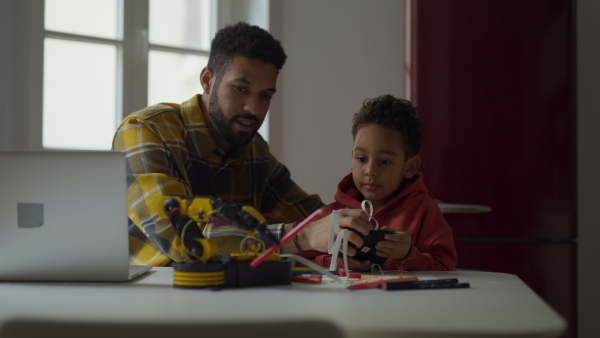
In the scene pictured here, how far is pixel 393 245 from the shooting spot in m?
1.39

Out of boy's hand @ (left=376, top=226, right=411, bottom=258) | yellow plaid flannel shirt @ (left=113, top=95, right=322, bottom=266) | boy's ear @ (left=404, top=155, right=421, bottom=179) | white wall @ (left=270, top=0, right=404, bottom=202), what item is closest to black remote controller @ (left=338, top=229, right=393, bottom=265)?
boy's hand @ (left=376, top=226, right=411, bottom=258)

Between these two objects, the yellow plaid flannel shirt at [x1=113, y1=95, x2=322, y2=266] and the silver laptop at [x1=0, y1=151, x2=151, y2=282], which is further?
the yellow plaid flannel shirt at [x1=113, y1=95, x2=322, y2=266]

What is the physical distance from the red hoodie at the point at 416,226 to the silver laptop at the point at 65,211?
54 centimetres

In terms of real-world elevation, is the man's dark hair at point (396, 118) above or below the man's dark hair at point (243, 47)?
below

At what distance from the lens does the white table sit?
2.58ft

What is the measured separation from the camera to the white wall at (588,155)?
9.79 ft

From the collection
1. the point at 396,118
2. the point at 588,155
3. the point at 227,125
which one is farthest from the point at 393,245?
the point at 588,155

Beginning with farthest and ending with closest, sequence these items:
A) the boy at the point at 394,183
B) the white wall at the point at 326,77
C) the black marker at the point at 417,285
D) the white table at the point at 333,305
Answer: the white wall at the point at 326,77
the boy at the point at 394,183
the black marker at the point at 417,285
the white table at the point at 333,305

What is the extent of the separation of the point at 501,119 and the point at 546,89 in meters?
0.20

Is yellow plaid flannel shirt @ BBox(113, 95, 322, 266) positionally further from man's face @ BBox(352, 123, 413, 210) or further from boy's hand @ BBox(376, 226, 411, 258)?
man's face @ BBox(352, 123, 413, 210)

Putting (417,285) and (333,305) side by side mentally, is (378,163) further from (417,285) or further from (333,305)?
(333,305)

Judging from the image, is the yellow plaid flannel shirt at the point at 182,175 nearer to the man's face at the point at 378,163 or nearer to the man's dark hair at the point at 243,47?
the man's dark hair at the point at 243,47

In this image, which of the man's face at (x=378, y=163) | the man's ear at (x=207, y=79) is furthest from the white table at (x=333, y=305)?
the man's ear at (x=207, y=79)

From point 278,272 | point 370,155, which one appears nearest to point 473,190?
point 370,155
